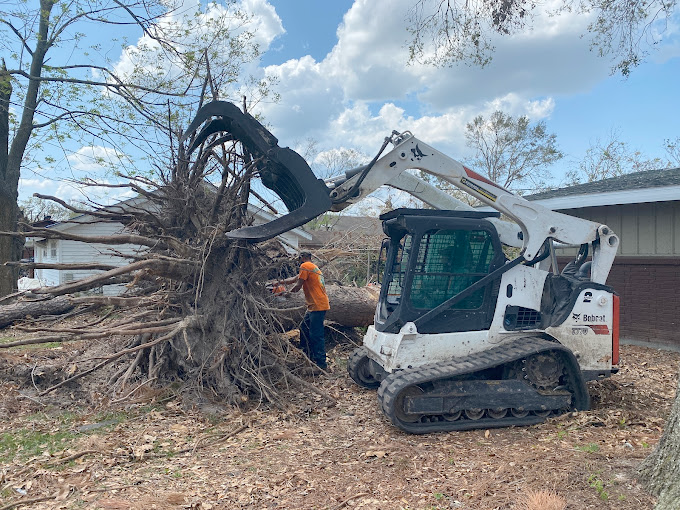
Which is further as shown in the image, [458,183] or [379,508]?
[458,183]

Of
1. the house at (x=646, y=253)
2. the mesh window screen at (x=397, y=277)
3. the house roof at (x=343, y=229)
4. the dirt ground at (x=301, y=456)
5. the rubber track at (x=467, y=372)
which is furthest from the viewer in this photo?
the house roof at (x=343, y=229)

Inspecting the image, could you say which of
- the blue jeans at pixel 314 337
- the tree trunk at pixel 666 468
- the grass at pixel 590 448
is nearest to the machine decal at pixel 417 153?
the blue jeans at pixel 314 337

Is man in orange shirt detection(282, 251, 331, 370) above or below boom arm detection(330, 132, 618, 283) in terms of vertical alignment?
below

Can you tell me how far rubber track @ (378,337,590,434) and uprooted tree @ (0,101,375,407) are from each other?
140 centimetres

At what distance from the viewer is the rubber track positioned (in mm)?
5684

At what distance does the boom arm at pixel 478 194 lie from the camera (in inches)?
253

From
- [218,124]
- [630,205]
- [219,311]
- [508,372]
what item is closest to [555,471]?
[508,372]

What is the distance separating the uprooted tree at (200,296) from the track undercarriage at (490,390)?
147 cm

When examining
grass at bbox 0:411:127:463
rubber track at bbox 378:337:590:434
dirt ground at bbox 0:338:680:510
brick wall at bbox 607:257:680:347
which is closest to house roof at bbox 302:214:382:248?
rubber track at bbox 378:337:590:434

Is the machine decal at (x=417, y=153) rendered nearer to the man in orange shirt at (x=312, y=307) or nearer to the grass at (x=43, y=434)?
the man in orange shirt at (x=312, y=307)

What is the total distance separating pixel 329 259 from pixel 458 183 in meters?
3.87

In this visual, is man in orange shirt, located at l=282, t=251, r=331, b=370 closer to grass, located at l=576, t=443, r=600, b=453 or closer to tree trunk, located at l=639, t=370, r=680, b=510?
grass, located at l=576, t=443, r=600, b=453

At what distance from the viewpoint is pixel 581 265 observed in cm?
718

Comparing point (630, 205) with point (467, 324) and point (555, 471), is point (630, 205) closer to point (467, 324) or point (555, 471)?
point (467, 324)
